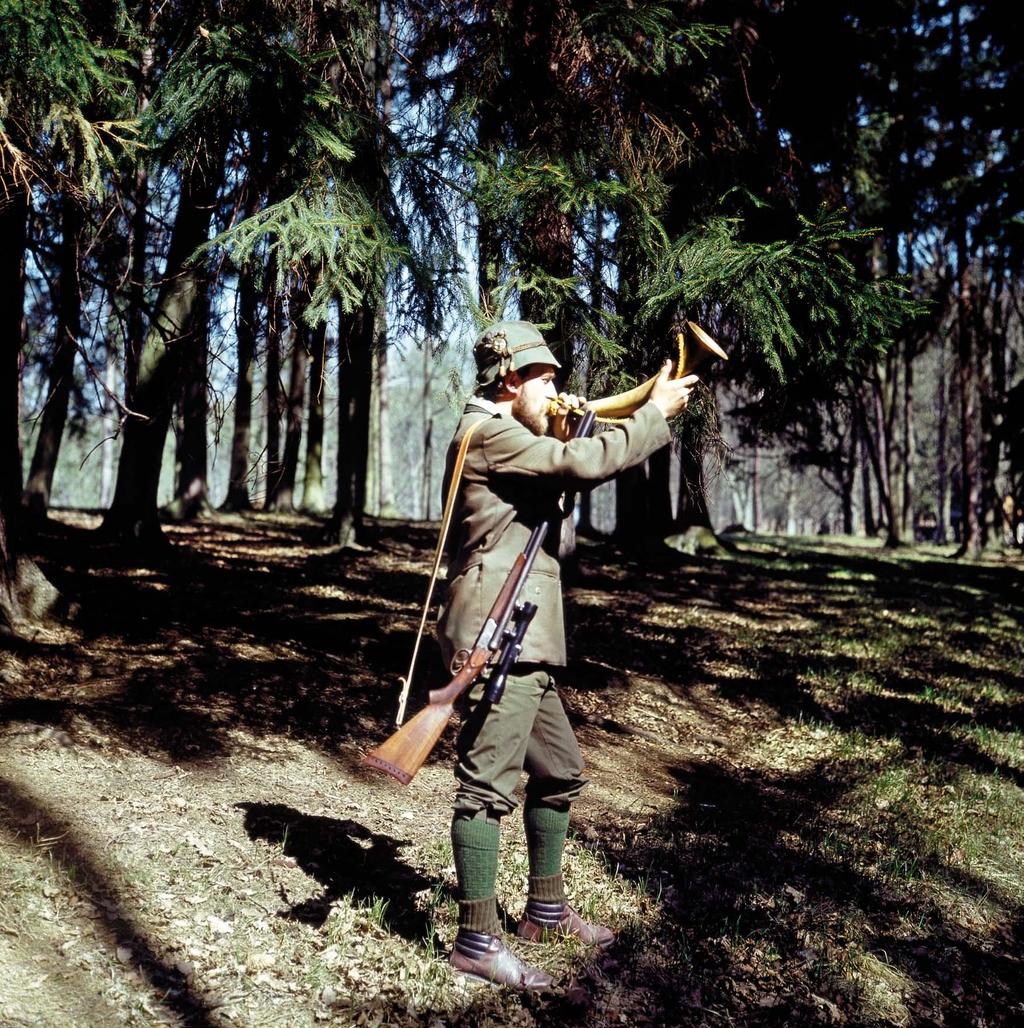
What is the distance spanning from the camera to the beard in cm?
373

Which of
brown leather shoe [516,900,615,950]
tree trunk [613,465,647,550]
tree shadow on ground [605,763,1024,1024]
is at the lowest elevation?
tree shadow on ground [605,763,1024,1024]

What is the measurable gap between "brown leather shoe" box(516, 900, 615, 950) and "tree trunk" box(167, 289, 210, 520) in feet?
10.2

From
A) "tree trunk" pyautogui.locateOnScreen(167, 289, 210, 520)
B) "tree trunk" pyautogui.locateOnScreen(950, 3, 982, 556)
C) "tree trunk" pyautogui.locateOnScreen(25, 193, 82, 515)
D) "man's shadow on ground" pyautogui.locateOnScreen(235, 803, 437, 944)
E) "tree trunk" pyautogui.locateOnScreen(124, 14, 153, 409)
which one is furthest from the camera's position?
"tree trunk" pyautogui.locateOnScreen(950, 3, 982, 556)

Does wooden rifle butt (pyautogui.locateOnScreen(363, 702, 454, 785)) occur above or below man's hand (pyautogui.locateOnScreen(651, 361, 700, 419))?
below

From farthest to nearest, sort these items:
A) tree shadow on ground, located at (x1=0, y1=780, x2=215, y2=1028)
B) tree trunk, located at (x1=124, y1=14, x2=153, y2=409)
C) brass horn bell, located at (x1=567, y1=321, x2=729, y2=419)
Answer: tree trunk, located at (x1=124, y1=14, x2=153, y2=409), brass horn bell, located at (x1=567, y1=321, x2=729, y2=419), tree shadow on ground, located at (x1=0, y1=780, x2=215, y2=1028)

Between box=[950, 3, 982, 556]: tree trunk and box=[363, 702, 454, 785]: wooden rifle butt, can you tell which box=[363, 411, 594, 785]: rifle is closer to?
box=[363, 702, 454, 785]: wooden rifle butt

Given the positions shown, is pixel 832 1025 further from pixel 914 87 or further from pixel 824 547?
pixel 824 547

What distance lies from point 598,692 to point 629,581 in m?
5.23

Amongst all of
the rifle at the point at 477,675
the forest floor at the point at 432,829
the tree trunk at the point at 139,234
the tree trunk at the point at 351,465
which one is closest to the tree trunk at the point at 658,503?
the tree trunk at the point at 351,465

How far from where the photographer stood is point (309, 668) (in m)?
7.66

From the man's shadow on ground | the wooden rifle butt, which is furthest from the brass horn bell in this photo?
the man's shadow on ground

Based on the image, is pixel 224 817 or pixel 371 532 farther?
pixel 371 532

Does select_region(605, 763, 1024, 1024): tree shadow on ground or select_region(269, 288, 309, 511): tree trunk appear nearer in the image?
select_region(605, 763, 1024, 1024): tree shadow on ground

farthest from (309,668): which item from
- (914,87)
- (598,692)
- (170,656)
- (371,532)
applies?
(914,87)
